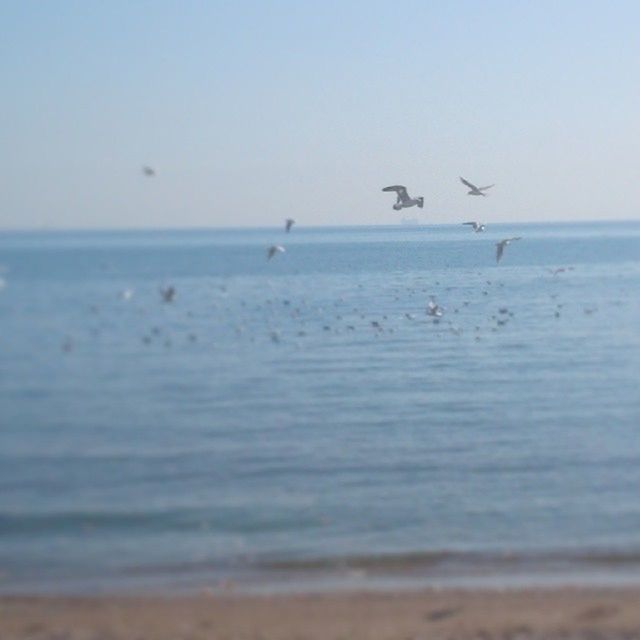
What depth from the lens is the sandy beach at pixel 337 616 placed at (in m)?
11.6

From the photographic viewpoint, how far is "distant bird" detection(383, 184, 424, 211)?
17781mm

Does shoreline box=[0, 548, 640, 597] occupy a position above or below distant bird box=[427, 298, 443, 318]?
below

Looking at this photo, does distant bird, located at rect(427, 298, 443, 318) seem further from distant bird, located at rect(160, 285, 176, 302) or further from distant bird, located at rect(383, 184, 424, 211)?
distant bird, located at rect(160, 285, 176, 302)

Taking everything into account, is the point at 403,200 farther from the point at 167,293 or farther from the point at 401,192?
the point at 167,293

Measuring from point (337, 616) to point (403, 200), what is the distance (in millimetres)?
7226

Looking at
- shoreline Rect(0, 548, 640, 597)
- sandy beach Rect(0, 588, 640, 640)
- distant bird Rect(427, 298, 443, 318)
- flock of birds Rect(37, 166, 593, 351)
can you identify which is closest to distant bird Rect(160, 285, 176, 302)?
flock of birds Rect(37, 166, 593, 351)

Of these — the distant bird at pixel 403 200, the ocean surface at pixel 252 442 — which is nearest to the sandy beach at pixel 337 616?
the ocean surface at pixel 252 442

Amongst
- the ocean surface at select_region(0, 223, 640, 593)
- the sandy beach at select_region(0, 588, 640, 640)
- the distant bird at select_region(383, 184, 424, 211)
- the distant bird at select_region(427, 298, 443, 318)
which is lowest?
the sandy beach at select_region(0, 588, 640, 640)

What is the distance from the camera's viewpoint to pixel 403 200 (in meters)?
17.9

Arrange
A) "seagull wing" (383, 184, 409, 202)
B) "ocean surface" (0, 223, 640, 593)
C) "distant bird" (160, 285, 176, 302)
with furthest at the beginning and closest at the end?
1. "seagull wing" (383, 184, 409, 202)
2. "distant bird" (160, 285, 176, 302)
3. "ocean surface" (0, 223, 640, 593)

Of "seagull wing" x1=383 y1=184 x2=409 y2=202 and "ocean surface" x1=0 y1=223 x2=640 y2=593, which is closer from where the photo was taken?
"ocean surface" x1=0 y1=223 x2=640 y2=593

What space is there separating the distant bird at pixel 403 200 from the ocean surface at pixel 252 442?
1.76m

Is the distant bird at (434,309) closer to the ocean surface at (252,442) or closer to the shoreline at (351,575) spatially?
the ocean surface at (252,442)

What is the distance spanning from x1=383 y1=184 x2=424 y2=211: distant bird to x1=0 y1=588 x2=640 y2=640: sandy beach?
21.1ft
